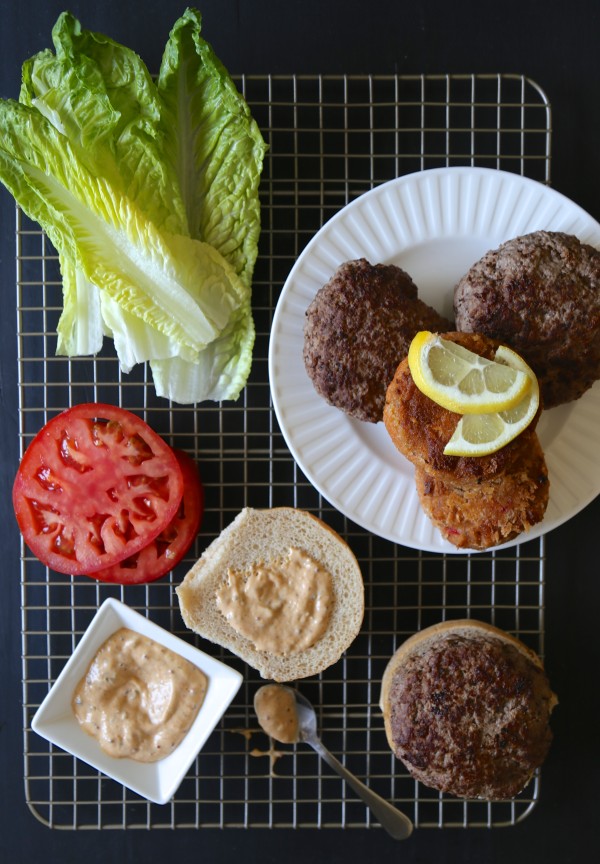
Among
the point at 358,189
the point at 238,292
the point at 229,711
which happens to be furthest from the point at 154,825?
the point at 358,189

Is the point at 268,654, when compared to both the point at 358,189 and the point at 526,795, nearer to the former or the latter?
the point at 526,795

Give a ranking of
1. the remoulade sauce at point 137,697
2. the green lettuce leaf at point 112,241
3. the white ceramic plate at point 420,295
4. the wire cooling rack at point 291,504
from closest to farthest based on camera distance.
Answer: the green lettuce leaf at point 112,241 < the white ceramic plate at point 420,295 < the remoulade sauce at point 137,697 < the wire cooling rack at point 291,504

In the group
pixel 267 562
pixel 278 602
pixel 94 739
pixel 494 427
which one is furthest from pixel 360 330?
pixel 94 739

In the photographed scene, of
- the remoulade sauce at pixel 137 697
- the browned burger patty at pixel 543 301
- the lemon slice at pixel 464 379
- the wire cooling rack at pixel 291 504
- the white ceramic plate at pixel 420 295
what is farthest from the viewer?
the wire cooling rack at pixel 291 504

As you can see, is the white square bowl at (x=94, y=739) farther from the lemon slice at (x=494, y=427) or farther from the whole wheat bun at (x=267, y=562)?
the lemon slice at (x=494, y=427)

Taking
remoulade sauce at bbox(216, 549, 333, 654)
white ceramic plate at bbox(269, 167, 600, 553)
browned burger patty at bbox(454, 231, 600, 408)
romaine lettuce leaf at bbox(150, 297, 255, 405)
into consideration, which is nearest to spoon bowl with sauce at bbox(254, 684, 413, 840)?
remoulade sauce at bbox(216, 549, 333, 654)

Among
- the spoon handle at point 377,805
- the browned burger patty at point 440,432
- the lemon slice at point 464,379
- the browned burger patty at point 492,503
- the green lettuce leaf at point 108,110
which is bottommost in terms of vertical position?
the spoon handle at point 377,805

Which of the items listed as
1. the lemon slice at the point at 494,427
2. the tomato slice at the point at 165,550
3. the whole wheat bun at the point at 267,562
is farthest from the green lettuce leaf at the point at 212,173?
the lemon slice at the point at 494,427

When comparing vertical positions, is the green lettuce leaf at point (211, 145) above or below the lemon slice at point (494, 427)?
above
